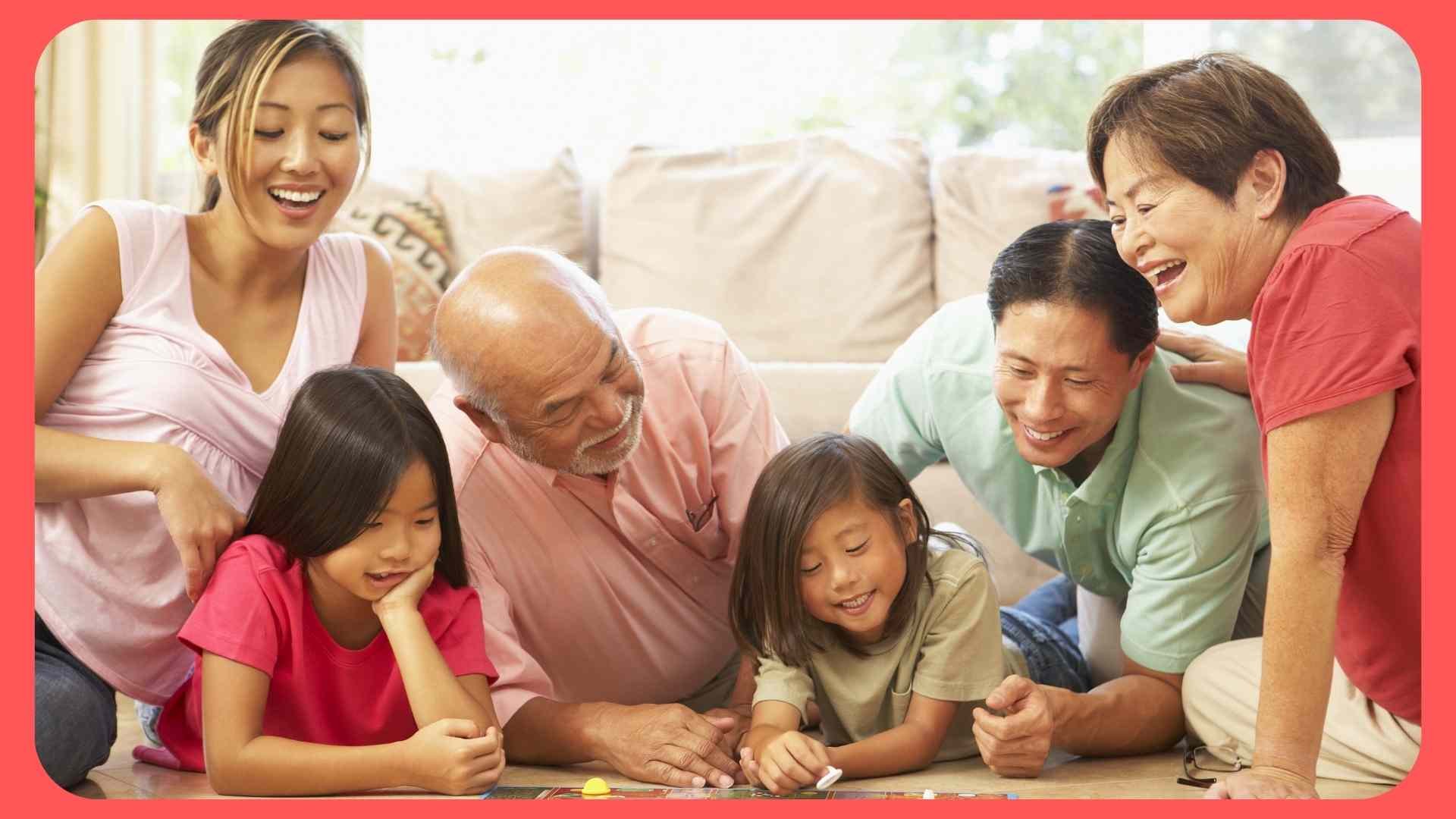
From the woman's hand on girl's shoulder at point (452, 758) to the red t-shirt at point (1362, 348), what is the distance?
927 millimetres

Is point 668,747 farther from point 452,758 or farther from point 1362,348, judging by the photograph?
point 1362,348

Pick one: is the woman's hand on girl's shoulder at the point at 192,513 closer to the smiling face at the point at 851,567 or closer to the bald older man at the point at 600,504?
the bald older man at the point at 600,504

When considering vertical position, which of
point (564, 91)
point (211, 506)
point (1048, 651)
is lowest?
point (1048, 651)

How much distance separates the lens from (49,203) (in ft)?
12.9

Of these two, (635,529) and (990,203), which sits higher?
(990,203)

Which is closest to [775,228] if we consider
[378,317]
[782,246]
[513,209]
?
[782,246]

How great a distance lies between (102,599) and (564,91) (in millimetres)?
2799

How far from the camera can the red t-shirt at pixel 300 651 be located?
1664 mm

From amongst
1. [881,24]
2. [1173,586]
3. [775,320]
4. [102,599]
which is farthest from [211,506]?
[881,24]

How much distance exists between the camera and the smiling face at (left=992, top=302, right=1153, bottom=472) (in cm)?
177

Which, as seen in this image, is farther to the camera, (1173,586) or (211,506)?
(1173,586)

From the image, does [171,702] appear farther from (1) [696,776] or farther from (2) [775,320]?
(2) [775,320]

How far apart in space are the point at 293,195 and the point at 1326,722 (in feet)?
5.02

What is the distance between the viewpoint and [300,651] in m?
1.73
